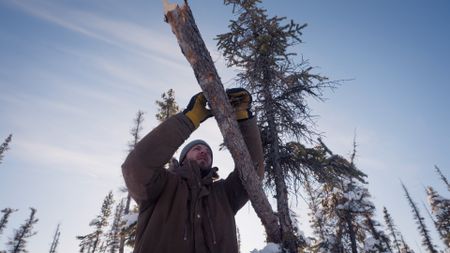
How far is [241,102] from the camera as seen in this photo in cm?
407

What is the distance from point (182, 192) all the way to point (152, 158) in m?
0.70

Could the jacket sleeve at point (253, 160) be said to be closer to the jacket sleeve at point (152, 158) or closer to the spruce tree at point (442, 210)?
the jacket sleeve at point (152, 158)

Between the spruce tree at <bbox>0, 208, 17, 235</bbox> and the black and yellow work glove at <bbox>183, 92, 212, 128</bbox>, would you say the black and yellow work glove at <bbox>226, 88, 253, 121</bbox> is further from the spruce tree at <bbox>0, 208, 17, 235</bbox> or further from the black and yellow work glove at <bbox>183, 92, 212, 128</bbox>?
the spruce tree at <bbox>0, 208, 17, 235</bbox>

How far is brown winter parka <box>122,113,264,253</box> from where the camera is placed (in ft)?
9.90

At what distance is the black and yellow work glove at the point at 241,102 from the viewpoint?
13.2 feet

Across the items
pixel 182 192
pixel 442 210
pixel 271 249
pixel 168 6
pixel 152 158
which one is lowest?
pixel 271 249

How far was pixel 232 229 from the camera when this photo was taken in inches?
140

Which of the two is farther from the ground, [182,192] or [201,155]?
[201,155]

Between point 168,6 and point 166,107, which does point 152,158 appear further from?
point 166,107

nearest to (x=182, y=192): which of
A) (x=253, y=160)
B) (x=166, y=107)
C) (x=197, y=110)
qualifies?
(x=197, y=110)

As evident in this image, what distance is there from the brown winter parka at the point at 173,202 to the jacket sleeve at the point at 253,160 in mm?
268

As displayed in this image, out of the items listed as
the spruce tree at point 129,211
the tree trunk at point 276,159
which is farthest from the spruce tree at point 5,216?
the tree trunk at point 276,159

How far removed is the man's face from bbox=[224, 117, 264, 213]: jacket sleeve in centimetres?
45

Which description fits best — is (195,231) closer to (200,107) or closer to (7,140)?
(200,107)
